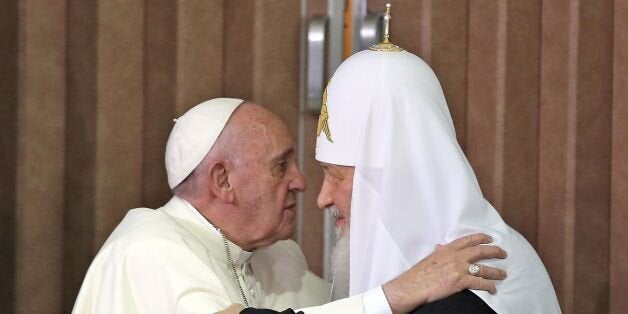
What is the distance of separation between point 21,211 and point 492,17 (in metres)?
1.81

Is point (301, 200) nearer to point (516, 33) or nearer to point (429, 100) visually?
point (516, 33)

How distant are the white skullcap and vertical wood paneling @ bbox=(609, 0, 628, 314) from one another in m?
1.39

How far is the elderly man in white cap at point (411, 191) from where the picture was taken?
2.34 meters

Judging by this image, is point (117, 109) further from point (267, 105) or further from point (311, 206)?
point (311, 206)

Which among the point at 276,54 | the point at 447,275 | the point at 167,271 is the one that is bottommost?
the point at 167,271

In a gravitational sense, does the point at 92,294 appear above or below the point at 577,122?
below

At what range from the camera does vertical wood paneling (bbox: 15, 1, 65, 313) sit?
3.57m

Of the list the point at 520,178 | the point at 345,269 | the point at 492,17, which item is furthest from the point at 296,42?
the point at 345,269

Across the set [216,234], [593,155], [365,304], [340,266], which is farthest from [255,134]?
[593,155]

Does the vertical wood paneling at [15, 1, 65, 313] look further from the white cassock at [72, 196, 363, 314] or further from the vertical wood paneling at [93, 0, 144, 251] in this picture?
the white cassock at [72, 196, 363, 314]

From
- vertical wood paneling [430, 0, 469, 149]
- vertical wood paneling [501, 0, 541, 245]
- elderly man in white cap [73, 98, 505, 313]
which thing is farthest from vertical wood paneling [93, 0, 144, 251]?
vertical wood paneling [501, 0, 541, 245]

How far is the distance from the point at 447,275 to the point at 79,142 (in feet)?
5.88

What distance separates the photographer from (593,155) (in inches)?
146

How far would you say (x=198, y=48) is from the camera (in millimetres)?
3803
